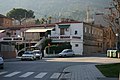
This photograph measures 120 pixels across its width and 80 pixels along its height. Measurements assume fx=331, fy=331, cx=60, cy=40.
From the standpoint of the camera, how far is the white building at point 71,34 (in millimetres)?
77625

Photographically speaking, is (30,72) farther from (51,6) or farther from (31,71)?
(51,6)

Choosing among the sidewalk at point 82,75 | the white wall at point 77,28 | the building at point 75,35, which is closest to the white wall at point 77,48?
the building at point 75,35

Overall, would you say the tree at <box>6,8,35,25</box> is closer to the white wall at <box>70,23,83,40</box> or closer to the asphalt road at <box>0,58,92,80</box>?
the white wall at <box>70,23,83,40</box>

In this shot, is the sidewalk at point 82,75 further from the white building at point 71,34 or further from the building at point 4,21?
the building at point 4,21

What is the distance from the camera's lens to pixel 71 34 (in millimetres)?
79500

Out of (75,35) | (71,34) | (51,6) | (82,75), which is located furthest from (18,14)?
(82,75)

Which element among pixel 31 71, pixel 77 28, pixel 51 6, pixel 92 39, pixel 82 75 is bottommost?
pixel 31 71

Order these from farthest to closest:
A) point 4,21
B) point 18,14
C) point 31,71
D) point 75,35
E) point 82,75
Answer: point 18,14 < point 4,21 < point 75,35 < point 31,71 < point 82,75

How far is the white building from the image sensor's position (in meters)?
77.6

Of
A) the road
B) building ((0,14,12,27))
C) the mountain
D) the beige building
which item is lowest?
the road

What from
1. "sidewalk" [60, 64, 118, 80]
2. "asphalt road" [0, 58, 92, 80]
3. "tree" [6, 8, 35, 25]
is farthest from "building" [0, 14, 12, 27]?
"sidewalk" [60, 64, 118, 80]

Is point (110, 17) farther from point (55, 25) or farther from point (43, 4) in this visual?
point (43, 4)

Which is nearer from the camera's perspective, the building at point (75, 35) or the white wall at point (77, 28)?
the building at point (75, 35)

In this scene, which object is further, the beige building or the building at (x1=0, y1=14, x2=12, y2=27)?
the building at (x1=0, y1=14, x2=12, y2=27)
